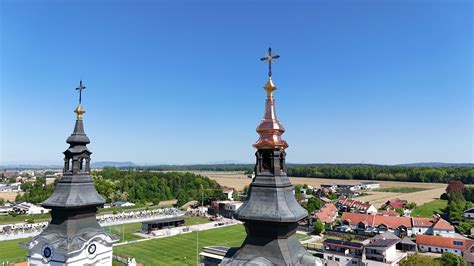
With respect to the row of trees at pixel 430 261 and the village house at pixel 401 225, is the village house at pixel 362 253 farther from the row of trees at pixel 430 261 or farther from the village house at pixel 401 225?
the village house at pixel 401 225

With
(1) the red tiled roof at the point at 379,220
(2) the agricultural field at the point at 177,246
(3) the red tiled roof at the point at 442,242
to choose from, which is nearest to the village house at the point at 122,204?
(2) the agricultural field at the point at 177,246

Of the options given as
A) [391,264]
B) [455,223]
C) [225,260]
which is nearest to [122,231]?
[391,264]

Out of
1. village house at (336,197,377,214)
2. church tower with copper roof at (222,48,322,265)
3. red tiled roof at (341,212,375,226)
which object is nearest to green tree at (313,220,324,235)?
red tiled roof at (341,212,375,226)

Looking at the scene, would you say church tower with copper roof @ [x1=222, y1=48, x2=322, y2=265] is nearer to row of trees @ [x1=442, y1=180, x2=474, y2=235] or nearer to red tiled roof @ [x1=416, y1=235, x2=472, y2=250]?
red tiled roof @ [x1=416, y1=235, x2=472, y2=250]

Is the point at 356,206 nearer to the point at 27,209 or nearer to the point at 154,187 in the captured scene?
the point at 154,187

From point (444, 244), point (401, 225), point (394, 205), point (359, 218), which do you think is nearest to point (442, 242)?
point (444, 244)

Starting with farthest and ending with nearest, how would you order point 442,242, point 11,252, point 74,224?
point 442,242 < point 11,252 < point 74,224

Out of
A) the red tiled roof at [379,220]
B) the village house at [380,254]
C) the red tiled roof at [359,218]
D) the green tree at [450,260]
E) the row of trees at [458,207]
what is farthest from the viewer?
the red tiled roof at [359,218]
